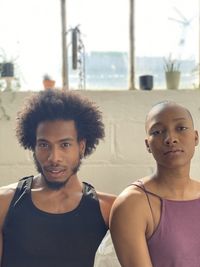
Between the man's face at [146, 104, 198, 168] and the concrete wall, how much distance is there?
1.86ft

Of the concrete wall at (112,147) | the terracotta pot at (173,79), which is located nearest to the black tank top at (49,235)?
the concrete wall at (112,147)

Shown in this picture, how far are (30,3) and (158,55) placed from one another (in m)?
0.58

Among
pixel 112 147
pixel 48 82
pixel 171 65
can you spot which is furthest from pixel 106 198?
pixel 171 65

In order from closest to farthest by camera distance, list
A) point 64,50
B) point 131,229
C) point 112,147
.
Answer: point 131,229 → point 112,147 → point 64,50

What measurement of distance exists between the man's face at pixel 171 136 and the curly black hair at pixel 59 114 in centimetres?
17

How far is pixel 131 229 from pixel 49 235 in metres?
0.22

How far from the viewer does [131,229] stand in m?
0.97

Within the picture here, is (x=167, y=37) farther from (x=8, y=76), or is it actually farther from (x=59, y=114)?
(x=59, y=114)

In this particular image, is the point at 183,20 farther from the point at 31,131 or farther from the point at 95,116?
the point at 31,131

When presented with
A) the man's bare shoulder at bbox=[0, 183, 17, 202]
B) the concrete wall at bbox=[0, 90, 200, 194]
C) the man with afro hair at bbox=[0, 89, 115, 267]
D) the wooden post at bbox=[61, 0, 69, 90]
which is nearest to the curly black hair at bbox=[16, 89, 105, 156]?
the man with afro hair at bbox=[0, 89, 115, 267]

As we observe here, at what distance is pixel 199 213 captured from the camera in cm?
101

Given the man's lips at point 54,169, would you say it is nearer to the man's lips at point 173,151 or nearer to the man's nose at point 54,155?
the man's nose at point 54,155

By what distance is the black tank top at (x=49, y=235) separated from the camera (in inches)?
40.9

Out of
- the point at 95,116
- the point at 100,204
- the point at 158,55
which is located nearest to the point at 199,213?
the point at 100,204
